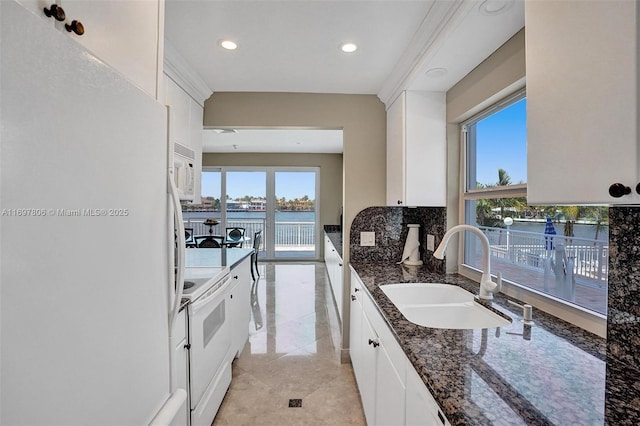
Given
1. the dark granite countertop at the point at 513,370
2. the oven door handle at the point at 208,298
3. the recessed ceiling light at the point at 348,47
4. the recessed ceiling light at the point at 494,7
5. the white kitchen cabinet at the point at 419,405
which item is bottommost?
the white kitchen cabinet at the point at 419,405

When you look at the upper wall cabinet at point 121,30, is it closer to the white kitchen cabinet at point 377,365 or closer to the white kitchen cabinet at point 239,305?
the white kitchen cabinet at point 377,365

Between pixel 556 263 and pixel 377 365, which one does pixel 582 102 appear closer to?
pixel 556 263

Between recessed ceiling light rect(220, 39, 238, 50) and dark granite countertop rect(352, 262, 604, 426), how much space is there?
179cm

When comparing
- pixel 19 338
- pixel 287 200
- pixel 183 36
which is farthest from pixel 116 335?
pixel 287 200

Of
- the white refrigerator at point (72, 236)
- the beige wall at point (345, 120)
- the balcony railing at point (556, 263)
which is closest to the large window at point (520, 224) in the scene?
the balcony railing at point (556, 263)

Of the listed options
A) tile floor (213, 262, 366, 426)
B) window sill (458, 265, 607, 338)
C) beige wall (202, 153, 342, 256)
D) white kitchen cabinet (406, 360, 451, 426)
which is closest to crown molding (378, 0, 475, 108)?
window sill (458, 265, 607, 338)

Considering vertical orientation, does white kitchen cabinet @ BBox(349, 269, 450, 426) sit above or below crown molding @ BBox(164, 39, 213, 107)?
below

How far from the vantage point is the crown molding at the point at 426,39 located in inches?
58.9

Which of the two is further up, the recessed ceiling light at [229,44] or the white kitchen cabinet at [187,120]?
the recessed ceiling light at [229,44]

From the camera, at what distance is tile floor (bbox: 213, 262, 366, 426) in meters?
2.12

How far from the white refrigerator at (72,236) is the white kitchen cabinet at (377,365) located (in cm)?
86

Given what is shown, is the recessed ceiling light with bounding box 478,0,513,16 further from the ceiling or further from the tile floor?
the tile floor

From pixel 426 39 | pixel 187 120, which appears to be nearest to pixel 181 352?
pixel 187 120

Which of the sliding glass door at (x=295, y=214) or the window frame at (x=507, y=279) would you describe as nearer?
the window frame at (x=507, y=279)
